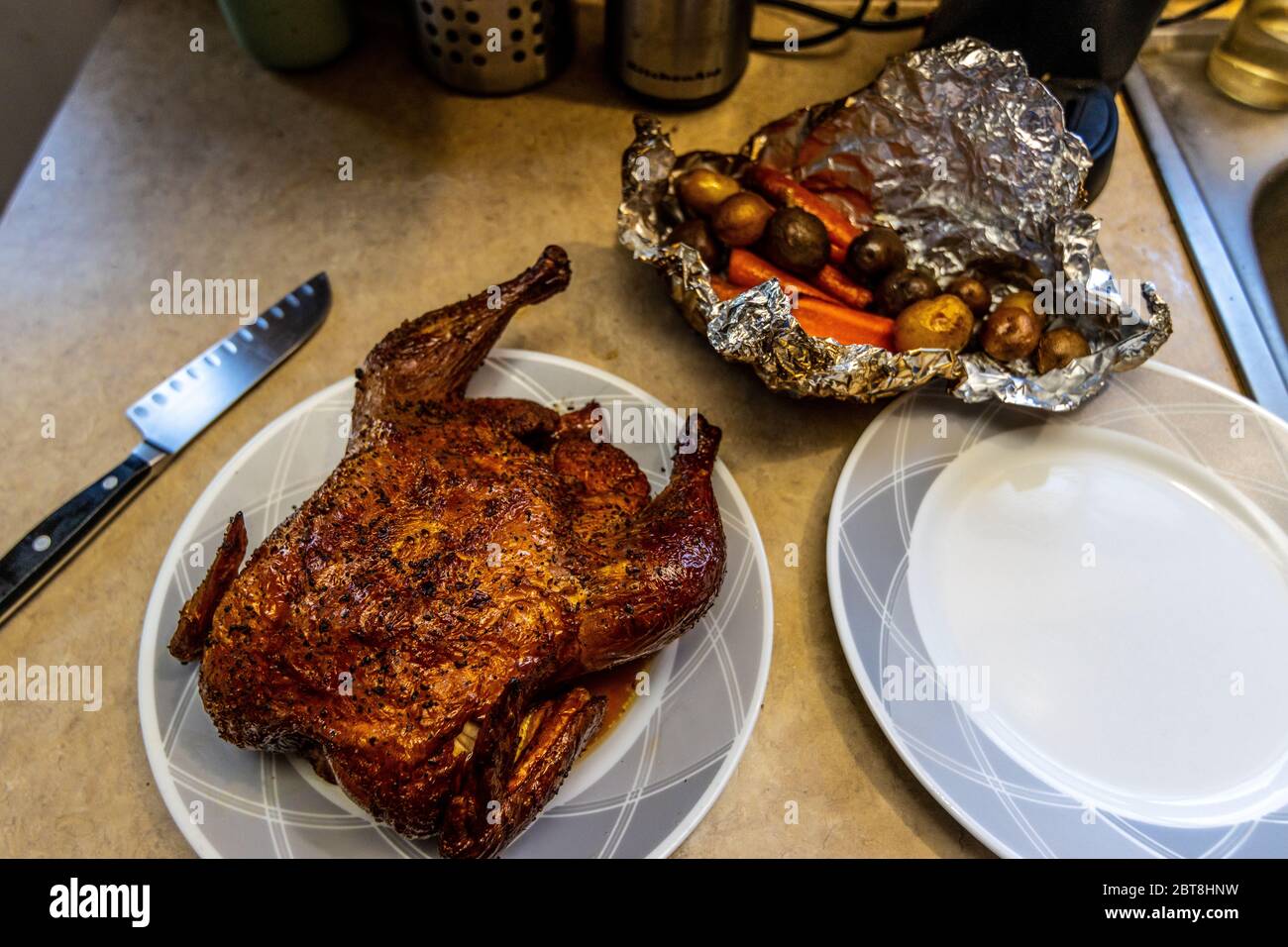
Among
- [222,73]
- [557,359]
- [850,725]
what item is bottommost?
[850,725]

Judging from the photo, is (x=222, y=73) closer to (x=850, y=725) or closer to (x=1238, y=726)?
(x=850, y=725)

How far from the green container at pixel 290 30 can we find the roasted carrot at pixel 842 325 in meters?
1.16

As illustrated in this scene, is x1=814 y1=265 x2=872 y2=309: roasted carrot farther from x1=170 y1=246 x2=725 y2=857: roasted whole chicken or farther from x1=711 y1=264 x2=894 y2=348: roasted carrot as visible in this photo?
x1=170 y1=246 x2=725 y2=857: roasted whole chicken

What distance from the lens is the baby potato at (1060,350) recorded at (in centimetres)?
138

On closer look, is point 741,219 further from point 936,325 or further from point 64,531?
point 64,531

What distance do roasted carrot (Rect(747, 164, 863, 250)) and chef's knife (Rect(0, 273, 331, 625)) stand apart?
0.77 metres

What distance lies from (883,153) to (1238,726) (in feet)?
3.42

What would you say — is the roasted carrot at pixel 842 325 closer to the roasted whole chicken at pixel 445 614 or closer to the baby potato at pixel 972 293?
the baby potato at pixel 972 293

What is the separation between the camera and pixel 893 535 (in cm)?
130

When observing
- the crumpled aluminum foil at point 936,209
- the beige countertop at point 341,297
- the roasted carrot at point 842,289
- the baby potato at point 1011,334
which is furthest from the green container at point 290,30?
the baby potato at point 1011,334

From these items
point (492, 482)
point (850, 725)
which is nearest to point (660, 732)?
point (850, 725)

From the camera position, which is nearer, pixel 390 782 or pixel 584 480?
pixel 390 782

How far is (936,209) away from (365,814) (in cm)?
131

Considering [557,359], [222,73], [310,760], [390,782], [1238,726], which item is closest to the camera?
[390,782]
